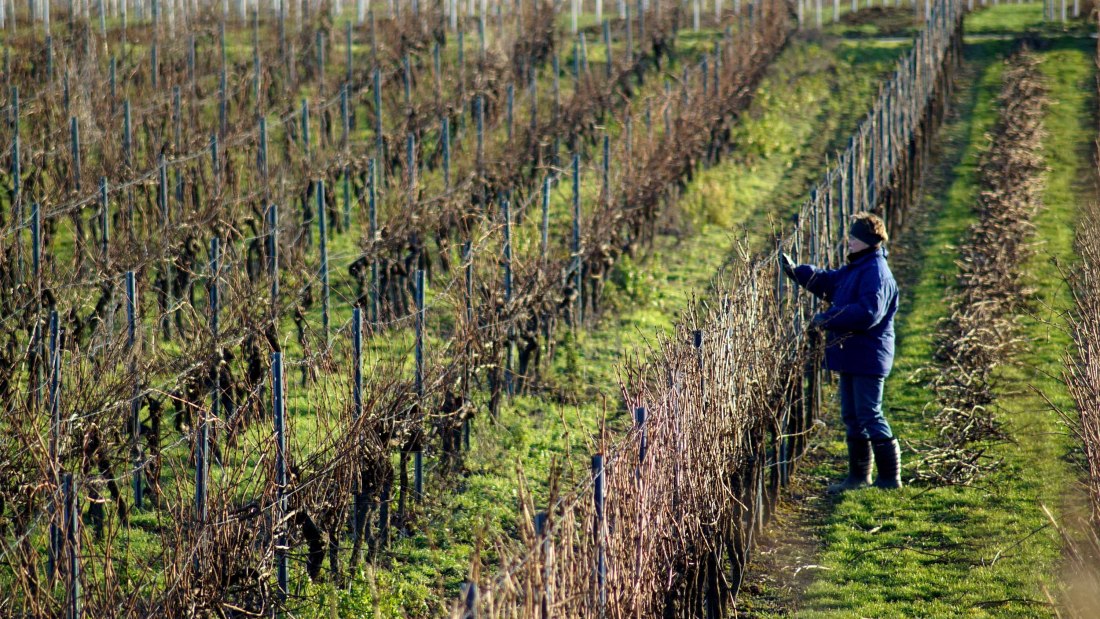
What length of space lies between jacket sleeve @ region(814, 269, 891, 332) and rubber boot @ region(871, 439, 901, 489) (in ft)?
2.16

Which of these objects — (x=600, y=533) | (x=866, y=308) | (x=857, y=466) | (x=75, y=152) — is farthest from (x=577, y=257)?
(x=600, y=533)

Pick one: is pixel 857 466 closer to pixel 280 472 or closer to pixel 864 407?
pixel 864 407

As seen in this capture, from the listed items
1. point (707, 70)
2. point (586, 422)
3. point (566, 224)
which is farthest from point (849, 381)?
point (707, 70)

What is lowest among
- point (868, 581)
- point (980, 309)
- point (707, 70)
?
point (868, 581)

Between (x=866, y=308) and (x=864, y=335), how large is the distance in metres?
0.16

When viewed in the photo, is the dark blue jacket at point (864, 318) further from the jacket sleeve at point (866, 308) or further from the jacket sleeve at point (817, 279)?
the jacket sleeve at point (817, 279)

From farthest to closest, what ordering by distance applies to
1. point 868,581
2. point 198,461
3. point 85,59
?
point 85,59
point 868,581
point 198,461

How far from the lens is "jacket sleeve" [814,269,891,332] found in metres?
6.77

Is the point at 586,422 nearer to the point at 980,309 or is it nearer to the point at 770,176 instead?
the point at 980,309

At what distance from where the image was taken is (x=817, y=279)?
23.7 feet

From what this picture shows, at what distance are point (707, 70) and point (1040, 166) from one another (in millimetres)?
3887

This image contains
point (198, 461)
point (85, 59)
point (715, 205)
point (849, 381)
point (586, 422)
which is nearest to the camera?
point (198, 461)

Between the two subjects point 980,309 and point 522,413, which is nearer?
point 522,413

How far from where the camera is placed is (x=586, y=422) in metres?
8.45
